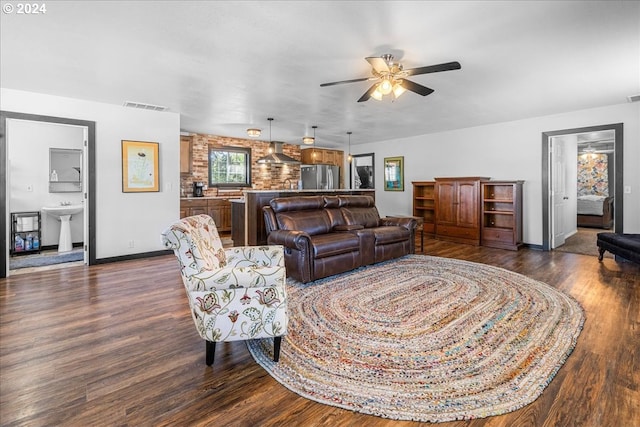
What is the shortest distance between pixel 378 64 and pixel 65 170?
6.18 m

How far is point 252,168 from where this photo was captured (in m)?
8.39

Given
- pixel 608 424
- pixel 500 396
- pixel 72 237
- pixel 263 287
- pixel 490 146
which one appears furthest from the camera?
pixel 490 146

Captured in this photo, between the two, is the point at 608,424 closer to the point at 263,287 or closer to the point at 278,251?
the point at 263,287

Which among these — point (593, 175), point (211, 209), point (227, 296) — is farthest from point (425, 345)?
point (593, 175)

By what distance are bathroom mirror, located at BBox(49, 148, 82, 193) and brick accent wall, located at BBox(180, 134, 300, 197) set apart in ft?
6.30

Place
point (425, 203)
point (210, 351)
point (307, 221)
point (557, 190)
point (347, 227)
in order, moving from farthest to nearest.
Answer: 1. point (425, 203)
2. point (557, 190)
3. point (347, 227)
4. point (307, 221)
5. point (210, 351)

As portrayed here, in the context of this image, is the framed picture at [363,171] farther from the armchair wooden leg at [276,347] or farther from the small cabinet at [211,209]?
the armchair wooden leg at [276,347]

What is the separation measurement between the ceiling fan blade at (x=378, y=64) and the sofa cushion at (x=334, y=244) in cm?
199

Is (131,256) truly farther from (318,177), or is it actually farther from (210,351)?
(318,177)

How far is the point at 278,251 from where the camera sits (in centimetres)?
271

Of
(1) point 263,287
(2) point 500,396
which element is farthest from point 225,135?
(2) point 500,396

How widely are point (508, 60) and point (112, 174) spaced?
17.9ft

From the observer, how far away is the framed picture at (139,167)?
498cm

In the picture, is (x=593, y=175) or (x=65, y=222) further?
(x=593, y=175)
